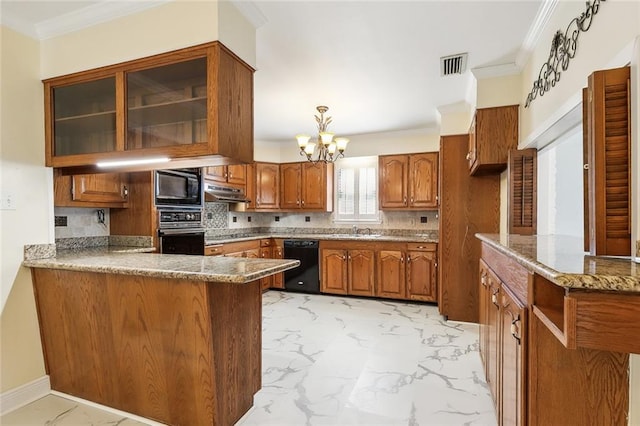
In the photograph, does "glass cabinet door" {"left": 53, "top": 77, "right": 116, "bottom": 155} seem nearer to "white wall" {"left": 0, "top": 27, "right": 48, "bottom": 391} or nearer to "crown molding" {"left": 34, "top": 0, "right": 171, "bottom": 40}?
"white wall" {"left": 0, "top": 27, "right": 48, "bottom": 391}

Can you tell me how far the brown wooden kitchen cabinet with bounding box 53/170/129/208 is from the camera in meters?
2.37

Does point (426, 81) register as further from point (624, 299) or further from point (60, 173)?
point (60, 173)

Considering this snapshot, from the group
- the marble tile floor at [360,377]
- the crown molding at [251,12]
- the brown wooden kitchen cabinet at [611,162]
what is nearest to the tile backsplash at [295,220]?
the marble tile floor at [360,377]

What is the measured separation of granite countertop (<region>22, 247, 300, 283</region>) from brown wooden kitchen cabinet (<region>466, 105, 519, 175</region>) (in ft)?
6.49

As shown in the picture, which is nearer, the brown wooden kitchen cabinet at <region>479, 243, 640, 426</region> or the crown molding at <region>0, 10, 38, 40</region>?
the brown wooden kitchen cabinet at <region>479, 243, 640, 426</region>

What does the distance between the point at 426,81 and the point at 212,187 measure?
2787 mm

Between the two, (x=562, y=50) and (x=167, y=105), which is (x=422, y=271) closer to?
(x=562, y=50)

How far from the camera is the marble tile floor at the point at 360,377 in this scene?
1.91 metres

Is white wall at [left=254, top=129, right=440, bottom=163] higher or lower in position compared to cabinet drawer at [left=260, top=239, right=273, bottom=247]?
higher

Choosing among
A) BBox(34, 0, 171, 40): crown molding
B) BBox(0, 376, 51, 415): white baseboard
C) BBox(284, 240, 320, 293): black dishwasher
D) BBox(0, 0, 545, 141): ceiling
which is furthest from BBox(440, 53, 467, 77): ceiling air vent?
BBox(0, 376, 51, 415): white baseboard

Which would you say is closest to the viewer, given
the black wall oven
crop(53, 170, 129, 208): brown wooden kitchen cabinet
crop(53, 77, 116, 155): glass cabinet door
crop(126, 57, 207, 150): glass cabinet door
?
crop(126, 57, 207, 150): glass cabinet door

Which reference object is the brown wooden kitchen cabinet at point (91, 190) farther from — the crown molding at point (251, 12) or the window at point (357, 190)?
the window at point (357, 190)

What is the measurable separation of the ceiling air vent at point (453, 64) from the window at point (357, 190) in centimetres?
235

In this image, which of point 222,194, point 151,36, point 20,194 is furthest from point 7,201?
point 222,194
